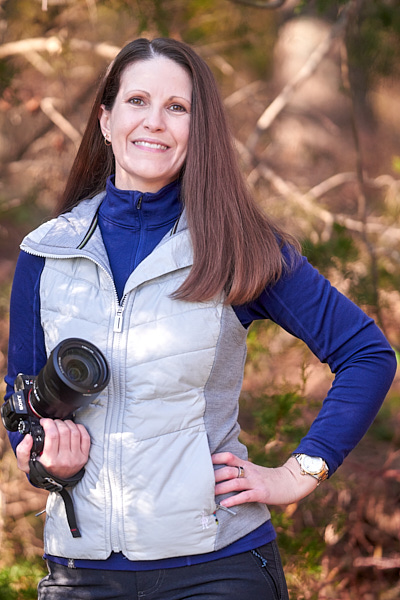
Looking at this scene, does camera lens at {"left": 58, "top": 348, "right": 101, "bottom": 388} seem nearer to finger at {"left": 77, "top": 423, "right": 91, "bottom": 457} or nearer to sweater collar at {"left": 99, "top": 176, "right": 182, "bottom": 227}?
finger at {"left": 77, "top": 423, "right": 91, "bottom": 457}

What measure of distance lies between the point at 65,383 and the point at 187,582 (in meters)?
0.58

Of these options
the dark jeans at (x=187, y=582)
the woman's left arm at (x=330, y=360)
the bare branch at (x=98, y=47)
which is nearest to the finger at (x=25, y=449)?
the dark jeans at (x=187, y=582)

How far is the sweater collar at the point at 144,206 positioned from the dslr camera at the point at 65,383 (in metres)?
0.47

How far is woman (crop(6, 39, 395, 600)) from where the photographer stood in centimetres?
182

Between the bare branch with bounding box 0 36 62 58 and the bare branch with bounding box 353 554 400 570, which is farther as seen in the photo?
the bare branch with bounding box 0 36 62 58

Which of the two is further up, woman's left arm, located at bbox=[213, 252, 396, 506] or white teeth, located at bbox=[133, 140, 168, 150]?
white teeth, located at bbox=[133, 140, 168, 150]

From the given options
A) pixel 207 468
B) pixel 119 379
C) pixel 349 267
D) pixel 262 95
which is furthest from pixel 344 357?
pixel 262 95

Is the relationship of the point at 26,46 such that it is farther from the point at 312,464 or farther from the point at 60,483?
the point at 312,464

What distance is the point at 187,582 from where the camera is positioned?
1.80m

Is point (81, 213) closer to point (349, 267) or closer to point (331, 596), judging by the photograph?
point (349, 267)

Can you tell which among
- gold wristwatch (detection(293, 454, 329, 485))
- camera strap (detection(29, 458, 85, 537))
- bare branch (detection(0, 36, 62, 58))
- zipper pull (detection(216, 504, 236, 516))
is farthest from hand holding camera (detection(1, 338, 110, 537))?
bare branch (detection(0, 36, 62, 58))

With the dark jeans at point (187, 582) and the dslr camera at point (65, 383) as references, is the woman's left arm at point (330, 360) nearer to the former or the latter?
the dark jeans at point (187, 582)

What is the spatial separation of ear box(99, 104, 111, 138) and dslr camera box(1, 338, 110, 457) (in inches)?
32.2

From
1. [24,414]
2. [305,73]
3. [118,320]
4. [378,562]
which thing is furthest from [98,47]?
[378,562]
